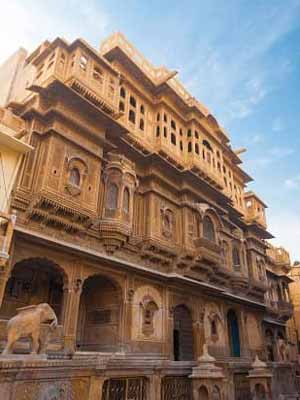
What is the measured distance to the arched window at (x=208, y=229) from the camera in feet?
63.3

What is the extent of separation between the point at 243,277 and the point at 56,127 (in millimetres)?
15386

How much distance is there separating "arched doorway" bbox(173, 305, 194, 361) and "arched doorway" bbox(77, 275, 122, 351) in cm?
408

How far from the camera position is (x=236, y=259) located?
75.8ft

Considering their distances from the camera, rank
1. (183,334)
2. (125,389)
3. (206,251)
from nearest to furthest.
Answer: (125,389), (183,334), (206,251)

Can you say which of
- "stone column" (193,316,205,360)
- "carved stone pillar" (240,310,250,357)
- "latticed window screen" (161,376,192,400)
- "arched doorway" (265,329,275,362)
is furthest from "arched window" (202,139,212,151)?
"arched doorway" (265,329,275,362)

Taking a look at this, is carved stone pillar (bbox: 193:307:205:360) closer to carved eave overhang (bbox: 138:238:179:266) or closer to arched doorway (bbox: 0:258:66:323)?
carved eave overhang (bbox: 138:238:179:266)

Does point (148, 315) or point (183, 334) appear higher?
point (148, 315)

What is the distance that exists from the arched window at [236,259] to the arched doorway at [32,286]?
1256 cm

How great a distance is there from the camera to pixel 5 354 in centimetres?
755

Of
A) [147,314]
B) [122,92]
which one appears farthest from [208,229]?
[122,92]

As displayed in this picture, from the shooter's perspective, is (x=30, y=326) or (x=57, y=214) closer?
(x=30, y=326)

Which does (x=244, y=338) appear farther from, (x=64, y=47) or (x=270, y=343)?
(x=64, y=47)

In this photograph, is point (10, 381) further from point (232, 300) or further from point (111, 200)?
point (232, 300)

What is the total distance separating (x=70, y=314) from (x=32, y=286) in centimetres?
290
